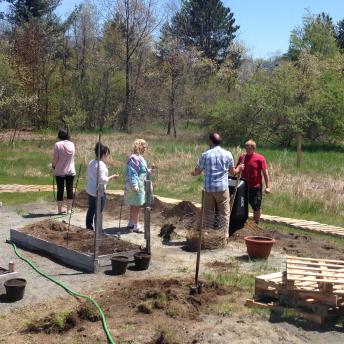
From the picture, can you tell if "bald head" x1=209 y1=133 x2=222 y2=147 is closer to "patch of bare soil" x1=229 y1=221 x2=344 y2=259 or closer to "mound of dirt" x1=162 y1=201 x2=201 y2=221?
"patch of bare soil" x1=229 y1=221 x2=344 y2=259

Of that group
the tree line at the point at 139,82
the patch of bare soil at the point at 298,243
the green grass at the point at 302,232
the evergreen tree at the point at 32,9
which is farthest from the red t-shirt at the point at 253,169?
the evergreen tree at the point at 32,9

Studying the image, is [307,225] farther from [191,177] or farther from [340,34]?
[340,34]

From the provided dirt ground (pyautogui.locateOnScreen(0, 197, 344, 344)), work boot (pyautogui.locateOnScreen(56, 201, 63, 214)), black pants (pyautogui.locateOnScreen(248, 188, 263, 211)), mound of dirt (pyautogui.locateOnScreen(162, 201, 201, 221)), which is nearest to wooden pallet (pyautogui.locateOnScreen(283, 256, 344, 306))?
dirt ground (pyautogui.locateOnScreen(0, 197, 344, 344))

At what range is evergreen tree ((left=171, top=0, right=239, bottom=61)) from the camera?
187ft

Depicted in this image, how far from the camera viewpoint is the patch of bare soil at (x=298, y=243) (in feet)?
30.2

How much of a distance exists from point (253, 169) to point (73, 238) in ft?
10.8

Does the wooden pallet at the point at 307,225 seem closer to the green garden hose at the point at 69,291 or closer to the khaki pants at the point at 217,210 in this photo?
the khaki pants at the point at 217,210

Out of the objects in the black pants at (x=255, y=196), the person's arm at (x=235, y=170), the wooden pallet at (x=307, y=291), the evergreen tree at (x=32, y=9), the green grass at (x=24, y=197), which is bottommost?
the green grass at (x=24, y=197)

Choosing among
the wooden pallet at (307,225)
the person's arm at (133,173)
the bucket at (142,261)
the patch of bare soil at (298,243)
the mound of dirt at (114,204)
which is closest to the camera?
the bucket at (142,261)

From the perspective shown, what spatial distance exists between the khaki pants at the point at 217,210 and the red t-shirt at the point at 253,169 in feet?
3.24

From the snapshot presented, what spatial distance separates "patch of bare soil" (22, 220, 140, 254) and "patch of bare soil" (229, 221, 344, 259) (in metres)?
2.18

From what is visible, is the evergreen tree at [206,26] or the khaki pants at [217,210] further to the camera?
the evergreen tree at [206,26]

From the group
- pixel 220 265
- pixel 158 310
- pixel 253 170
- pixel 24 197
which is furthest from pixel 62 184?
pixel 158 310

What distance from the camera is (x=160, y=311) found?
622 cm
